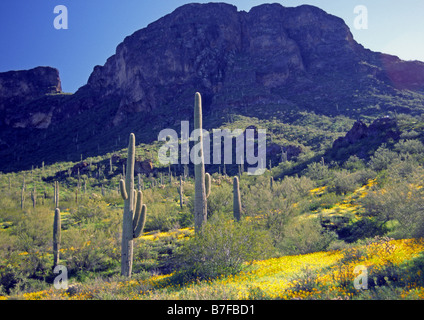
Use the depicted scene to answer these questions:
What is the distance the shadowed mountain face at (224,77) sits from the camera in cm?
6300

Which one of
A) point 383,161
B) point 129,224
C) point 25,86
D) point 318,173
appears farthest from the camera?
point 25,86

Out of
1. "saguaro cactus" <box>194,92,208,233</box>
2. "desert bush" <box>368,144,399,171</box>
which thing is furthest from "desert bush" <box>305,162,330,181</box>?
"saguaro cactus" <box>194,92,208,233</box>

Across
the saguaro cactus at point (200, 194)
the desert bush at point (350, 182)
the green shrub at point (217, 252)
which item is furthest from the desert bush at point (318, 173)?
the green shrub at point (217, 252)

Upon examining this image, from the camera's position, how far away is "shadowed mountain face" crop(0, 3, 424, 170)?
6300cm

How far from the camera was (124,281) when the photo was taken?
8.84 m

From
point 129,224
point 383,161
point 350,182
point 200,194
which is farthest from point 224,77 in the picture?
point 129,224

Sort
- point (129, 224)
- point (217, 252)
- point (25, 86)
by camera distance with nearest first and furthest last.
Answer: point (217, 252) → point (129, 224) → point (25, 86)

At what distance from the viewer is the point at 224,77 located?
251ft

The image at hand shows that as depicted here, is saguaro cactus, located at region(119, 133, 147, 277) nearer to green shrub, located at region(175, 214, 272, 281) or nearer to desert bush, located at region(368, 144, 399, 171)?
Answer: green shrub, located at region(175, 214, 272, 281)

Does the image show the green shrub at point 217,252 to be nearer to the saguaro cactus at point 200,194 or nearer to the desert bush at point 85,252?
the saguaro cactus at point 200,194

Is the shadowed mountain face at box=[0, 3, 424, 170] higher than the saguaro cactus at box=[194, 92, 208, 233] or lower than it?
higher

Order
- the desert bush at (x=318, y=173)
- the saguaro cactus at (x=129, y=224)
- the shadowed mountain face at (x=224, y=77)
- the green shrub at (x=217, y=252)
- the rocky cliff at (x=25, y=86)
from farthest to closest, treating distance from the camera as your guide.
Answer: the rocky cliff at (x=25, y=86) → the shadowed mountain face at (x=224, y=77) → the desert bush at (x=318, y=173) → the saguaro cactus at (x=129, y=224) → the green shrub at (x=217, y=252)

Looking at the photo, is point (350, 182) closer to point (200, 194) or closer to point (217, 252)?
point (200, 194)

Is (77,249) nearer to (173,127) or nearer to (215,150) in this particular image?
(215,150)
